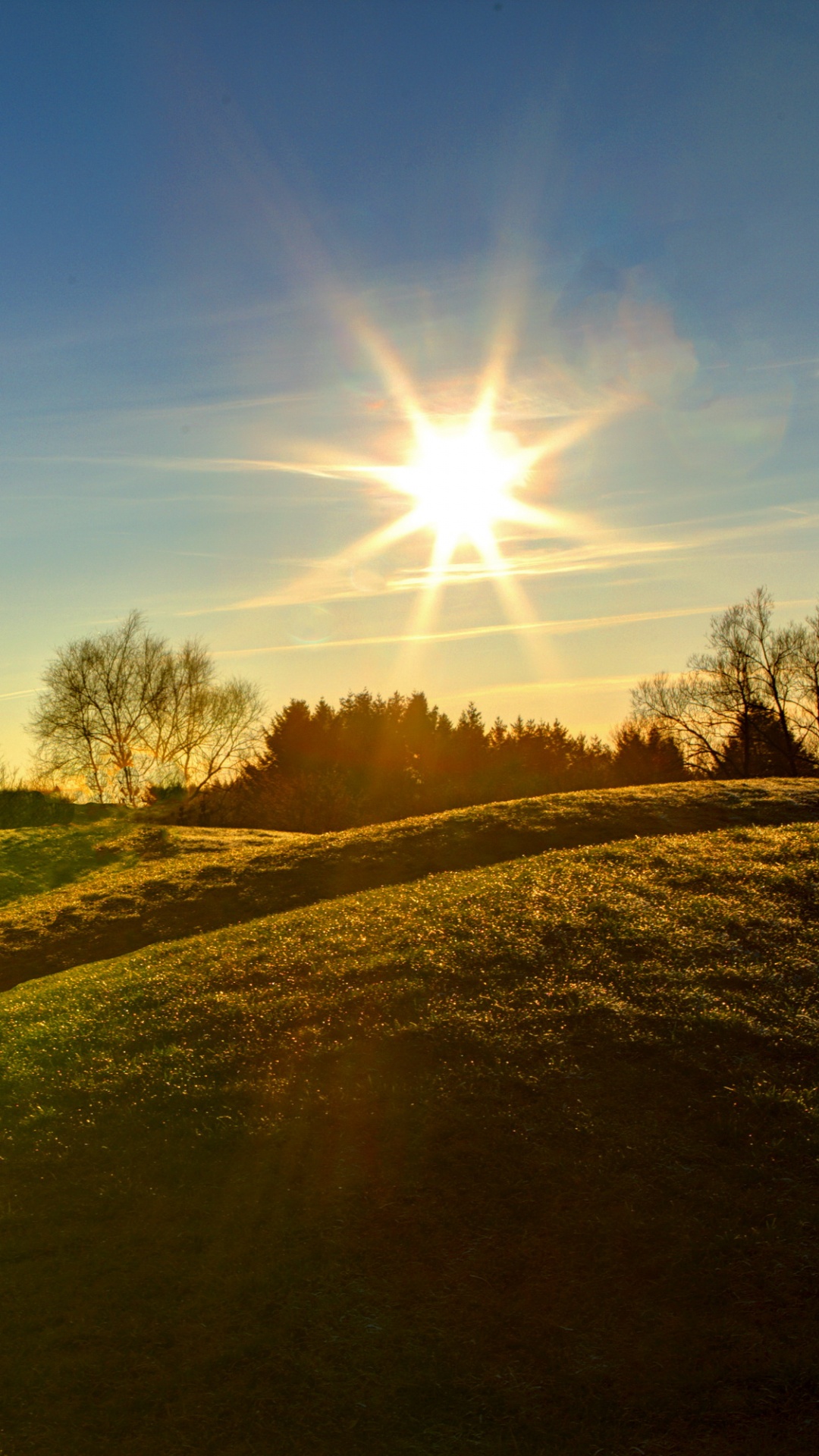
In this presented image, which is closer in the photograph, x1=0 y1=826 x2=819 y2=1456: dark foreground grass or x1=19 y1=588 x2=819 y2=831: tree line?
x1=0 y1=826 x2=819 y2=1456: dark foreground grass

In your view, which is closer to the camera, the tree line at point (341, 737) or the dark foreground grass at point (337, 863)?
the dark foreground grass at point (337, 863)

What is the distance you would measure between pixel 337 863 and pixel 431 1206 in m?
15.0

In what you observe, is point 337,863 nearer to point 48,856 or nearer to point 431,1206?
point 431,1206

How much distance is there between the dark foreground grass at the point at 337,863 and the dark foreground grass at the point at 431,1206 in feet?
23.4

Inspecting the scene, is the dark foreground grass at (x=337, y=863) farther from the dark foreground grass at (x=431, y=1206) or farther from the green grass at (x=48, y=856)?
the dark foreground grass at (x=431, y=1206)

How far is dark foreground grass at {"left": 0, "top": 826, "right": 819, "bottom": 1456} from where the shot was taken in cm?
650

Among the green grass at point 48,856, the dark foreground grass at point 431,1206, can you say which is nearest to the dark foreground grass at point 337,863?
the green grass at point 48,856

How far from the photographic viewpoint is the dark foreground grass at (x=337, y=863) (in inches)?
797

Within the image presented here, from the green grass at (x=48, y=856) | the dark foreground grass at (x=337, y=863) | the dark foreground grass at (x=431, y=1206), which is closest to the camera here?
the dark foreground grass at (x=431, y=1206)

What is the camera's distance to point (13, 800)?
4894 centimetres

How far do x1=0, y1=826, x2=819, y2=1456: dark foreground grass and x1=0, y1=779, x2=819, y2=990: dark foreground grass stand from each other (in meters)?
7.15

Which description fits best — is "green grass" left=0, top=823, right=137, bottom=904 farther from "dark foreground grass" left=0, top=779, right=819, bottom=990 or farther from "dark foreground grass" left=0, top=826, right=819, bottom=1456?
"dark foreground grass" left=0, top=826, right=819, bottom=1456

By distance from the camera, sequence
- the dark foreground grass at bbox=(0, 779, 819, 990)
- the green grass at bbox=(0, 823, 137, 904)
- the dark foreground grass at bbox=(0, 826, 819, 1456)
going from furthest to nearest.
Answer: the green grass at bbox=(0, 823, 137, 904), the dark foreground grass at bbox=(0, 779, 819, 990), the dark foreground grass at bbox=(0, 826, 819, 1456)

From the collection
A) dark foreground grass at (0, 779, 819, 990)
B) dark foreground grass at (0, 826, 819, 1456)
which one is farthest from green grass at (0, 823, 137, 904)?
dark foreground grass at (0, 826, 819, 1456)
